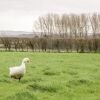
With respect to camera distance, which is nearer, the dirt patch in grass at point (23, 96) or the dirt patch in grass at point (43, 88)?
the dirt patch in grass at point (23, 96)

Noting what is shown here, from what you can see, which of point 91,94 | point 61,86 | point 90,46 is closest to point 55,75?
point 61,86

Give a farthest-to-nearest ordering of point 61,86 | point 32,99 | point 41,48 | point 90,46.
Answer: point 41,48 < point 90,46 < point 61,86 < point 32,99

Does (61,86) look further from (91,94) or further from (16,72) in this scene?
(16,72)

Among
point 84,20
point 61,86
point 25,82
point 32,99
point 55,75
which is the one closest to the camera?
point 32,99

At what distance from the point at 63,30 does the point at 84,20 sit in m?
7.14

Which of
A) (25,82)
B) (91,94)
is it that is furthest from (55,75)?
(91,94)

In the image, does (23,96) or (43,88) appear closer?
(23,96)

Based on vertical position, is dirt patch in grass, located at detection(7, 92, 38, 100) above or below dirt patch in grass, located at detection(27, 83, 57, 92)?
above

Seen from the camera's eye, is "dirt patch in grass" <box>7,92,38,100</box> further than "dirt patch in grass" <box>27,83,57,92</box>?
No

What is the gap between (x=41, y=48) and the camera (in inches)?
2077

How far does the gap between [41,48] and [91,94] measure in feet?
137

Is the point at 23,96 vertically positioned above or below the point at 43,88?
above

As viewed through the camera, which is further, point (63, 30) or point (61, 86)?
point (63, 30)

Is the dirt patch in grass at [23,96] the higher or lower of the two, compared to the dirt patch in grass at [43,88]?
higher
